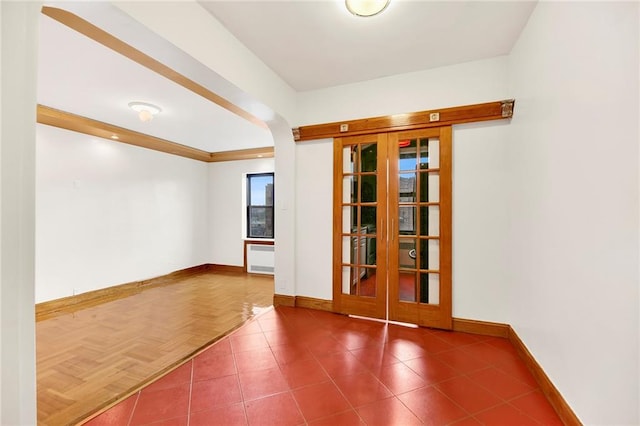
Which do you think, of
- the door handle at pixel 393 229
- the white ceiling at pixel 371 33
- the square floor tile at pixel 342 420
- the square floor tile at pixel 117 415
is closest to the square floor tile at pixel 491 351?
the door handle at pixel 393 229

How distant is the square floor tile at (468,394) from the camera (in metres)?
1.78

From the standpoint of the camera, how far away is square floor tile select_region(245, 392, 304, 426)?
64.4 inches

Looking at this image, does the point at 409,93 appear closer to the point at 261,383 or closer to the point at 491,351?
the point at 491,351

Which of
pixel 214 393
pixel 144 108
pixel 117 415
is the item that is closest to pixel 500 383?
pixel 214 393

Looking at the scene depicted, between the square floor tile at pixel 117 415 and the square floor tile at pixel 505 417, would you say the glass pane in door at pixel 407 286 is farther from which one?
the square floor tile at pixel 117 415

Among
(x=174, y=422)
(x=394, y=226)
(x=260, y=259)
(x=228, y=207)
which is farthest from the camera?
(x=228, y=207)

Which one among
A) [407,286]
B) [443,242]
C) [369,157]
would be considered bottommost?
[407,286]

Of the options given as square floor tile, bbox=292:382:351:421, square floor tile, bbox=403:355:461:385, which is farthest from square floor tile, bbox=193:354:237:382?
square floor tile, bbox=403:355:461:385

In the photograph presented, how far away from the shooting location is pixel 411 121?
304 centimetres

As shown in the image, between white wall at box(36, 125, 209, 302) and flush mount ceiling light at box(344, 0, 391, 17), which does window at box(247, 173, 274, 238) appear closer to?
white wall at box(36, 125, 209, 302)

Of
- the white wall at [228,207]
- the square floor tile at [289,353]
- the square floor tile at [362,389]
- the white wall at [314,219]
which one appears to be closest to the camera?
the square floor tile at [362,389]

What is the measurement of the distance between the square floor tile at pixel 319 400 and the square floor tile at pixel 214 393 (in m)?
0.43

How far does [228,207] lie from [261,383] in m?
4.95

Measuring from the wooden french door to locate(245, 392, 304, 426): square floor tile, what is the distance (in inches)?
64.9
